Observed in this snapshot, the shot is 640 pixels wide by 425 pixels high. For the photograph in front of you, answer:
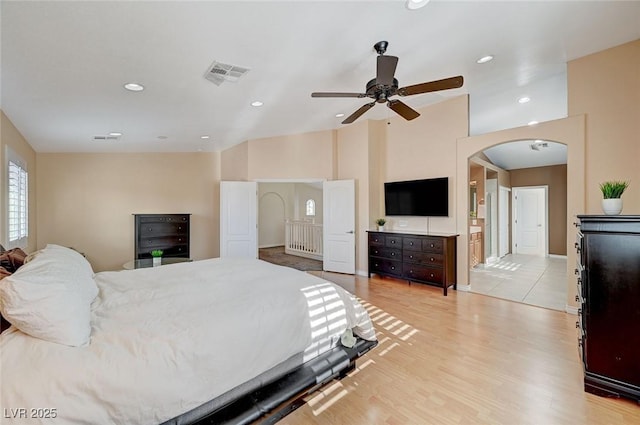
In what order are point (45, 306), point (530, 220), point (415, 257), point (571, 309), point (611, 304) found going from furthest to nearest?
point (530, 220) → point (415, 257) → point (571, 309) → point (611, 304) → point (45, 306)

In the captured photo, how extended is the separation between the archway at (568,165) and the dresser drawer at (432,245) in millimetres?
470

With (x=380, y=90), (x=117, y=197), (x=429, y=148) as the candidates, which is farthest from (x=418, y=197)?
(x=117, y=197)

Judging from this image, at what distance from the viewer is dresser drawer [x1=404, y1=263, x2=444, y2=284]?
4.36 meters

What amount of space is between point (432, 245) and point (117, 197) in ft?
21.7

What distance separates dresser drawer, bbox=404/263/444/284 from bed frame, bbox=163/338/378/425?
261 centimetres

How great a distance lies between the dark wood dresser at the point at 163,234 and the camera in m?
5.88

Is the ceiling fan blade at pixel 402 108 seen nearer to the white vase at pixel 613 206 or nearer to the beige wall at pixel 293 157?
the white vase at pixel 613 206

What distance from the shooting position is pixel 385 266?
16.7 feet

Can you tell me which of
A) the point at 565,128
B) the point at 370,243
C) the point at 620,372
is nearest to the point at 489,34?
the point at 565,128

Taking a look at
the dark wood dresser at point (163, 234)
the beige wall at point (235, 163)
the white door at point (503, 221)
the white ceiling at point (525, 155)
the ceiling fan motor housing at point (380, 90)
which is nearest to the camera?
the ceiling fan motor housing at point (380, 90)

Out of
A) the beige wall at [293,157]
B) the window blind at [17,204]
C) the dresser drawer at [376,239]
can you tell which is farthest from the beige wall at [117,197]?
the dresser drawer at [376,239]

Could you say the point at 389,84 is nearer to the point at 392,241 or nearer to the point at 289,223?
the point at 392,241

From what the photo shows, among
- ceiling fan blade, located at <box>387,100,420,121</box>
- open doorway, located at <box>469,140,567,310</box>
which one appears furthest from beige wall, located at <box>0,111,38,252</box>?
open doorway, located at <box>469,140,567,310</box>

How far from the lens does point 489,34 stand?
109 inches
